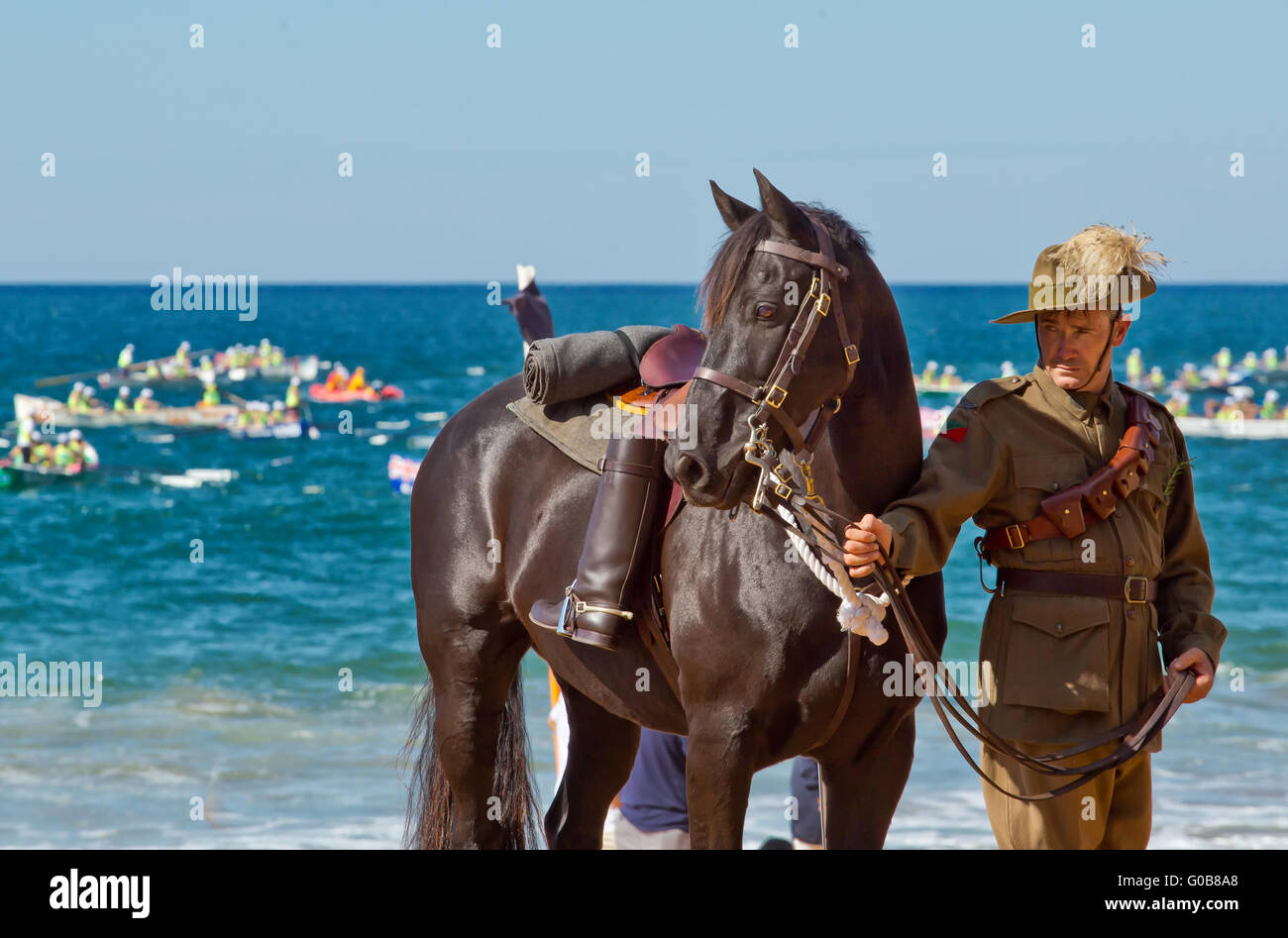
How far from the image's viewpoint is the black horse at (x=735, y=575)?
2.99m

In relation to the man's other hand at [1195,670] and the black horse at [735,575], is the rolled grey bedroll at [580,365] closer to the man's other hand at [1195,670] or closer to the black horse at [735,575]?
the black horse at [735,575]

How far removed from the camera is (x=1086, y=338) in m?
3.19

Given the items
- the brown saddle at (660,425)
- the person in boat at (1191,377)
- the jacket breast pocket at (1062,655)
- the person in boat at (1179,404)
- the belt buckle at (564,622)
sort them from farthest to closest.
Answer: the person in boat at (1191,377), the person in boat at (1179,404), the belt buckle at (564,622), the brown saddle at (660,425), the jacket breast pocket at (1062,655)

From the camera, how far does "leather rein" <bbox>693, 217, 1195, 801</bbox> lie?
2934 mm

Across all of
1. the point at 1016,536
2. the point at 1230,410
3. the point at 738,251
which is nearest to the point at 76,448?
the point at 1230,410

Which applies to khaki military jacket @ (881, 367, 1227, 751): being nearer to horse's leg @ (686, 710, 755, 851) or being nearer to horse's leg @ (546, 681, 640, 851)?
→ horse's leg @ (686, 710, 755, 851)

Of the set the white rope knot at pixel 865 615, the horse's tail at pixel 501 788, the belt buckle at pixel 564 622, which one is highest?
the white rope knot at pixel 865 615

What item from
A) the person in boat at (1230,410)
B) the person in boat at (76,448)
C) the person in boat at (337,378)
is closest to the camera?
the person in boat at (76,448)

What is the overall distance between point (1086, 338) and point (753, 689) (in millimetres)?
1073

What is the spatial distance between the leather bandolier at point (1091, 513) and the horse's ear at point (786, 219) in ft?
2.58

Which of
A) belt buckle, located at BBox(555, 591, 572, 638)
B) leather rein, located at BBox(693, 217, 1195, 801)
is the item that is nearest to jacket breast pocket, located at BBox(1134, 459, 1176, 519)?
leather rein, located at BBox(693, 217, 1195, 801)

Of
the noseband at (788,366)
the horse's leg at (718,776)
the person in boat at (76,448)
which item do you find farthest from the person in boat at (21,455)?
the noseband at (788,366)

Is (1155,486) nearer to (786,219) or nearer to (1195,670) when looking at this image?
(1195,670)
